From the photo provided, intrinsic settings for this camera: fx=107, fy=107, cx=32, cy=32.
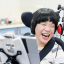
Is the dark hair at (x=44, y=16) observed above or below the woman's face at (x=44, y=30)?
above

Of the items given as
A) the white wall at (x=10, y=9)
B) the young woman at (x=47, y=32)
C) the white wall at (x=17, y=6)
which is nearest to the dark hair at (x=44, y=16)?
the young woman at (x=47, y=32)

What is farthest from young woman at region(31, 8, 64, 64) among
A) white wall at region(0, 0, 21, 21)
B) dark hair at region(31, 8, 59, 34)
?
white wall at region(0, 0, 21, 21)

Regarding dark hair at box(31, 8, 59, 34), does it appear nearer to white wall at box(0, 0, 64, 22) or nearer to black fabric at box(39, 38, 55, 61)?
black fabric at box(39, 38, 55, 61)

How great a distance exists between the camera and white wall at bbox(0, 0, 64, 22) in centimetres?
290

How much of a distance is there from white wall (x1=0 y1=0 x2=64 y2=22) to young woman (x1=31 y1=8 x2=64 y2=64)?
1.99 m

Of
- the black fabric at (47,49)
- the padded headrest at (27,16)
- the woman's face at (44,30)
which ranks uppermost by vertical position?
the padded headrest at (27,16)

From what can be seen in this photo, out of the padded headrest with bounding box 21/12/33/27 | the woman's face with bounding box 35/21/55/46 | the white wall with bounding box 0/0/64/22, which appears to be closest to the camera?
the woman's face with bounding box 35/21/55/46

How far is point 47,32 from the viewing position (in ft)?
2.83

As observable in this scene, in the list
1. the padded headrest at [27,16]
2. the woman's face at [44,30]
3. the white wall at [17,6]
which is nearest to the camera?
the woman's face at [44,30]

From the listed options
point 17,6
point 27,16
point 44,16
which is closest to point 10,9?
point 17,6

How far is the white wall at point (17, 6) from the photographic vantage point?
9.50 ft

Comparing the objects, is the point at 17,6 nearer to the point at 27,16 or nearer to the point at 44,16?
the point at 27,16

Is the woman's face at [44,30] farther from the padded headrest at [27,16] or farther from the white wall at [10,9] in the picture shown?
the white wall at [10,9]

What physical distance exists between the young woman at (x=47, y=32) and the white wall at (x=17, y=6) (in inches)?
78.4
